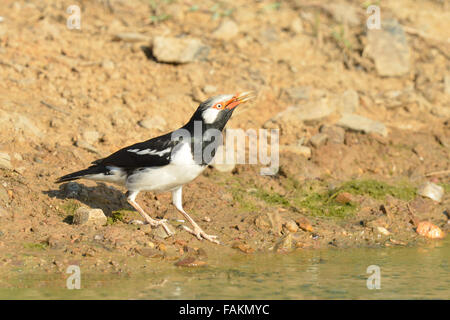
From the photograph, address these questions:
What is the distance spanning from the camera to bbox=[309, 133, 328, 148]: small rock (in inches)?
349

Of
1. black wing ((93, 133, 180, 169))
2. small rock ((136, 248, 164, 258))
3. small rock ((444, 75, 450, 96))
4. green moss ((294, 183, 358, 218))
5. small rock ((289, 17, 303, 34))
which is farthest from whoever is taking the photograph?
small rock ((289, 17, 303, 34))

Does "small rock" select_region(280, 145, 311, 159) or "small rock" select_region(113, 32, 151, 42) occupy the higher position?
"small rock" select_region(113, 32, 151, 42)

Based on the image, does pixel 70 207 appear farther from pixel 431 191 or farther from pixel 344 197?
pixel 431 191

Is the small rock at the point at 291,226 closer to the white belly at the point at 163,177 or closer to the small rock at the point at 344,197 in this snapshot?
the small rock at the point at 344,197

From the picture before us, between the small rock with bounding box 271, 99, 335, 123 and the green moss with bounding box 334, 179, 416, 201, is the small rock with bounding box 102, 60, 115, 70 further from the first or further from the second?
the green moss with bounding box 334, 179, 416, 201

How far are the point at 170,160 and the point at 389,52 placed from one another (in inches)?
219

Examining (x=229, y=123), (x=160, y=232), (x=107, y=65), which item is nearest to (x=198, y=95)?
(x=229, y=123)

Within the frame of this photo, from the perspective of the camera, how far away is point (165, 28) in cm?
1066

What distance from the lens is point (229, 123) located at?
9.13 metres

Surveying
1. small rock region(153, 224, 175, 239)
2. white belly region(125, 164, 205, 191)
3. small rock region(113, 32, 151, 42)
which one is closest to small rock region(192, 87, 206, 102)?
small rock region(113, 32, 151, 42)

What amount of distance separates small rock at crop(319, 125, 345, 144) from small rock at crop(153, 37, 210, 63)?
7.06 ft
